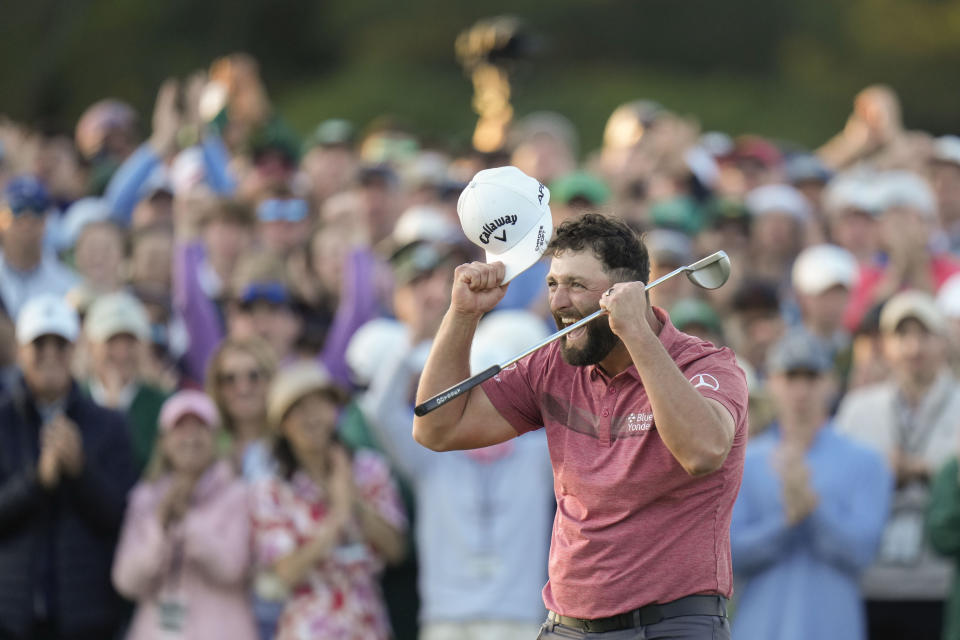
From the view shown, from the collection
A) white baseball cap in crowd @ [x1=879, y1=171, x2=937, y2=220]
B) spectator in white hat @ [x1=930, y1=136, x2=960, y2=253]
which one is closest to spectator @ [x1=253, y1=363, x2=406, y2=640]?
white baseball cap in crowd @ [x1=879, y1=171, x2=937, y2=220]

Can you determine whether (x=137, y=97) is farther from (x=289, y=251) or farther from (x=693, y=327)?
(x=693, y=327)

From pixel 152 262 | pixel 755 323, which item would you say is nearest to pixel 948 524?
pixel 755 323

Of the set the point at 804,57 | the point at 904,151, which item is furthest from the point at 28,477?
the point at 804,57

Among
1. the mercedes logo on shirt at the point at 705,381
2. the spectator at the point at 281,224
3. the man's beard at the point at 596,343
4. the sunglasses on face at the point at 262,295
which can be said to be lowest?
the mercedes logo on shirt at the point at 705,381

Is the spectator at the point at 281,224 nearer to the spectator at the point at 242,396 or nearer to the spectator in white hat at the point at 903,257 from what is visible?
the spectator at the point at 242,396

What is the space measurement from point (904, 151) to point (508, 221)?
29.1 feet

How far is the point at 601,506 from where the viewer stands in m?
5.29

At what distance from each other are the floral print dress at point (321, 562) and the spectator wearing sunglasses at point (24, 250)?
3102 millimetres

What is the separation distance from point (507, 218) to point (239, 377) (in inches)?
132

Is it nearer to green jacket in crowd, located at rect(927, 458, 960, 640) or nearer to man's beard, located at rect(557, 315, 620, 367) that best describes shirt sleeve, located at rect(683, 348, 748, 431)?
man's beard, located at rect(557, 315, 620, 367)

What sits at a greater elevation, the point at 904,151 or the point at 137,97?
the point at 137,97

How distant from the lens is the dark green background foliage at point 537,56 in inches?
889

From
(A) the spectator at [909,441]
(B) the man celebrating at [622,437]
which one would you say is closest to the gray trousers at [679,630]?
(B) the man celebrating at [622,437]

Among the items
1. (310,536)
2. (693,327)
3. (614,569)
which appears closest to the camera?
(614,569)
